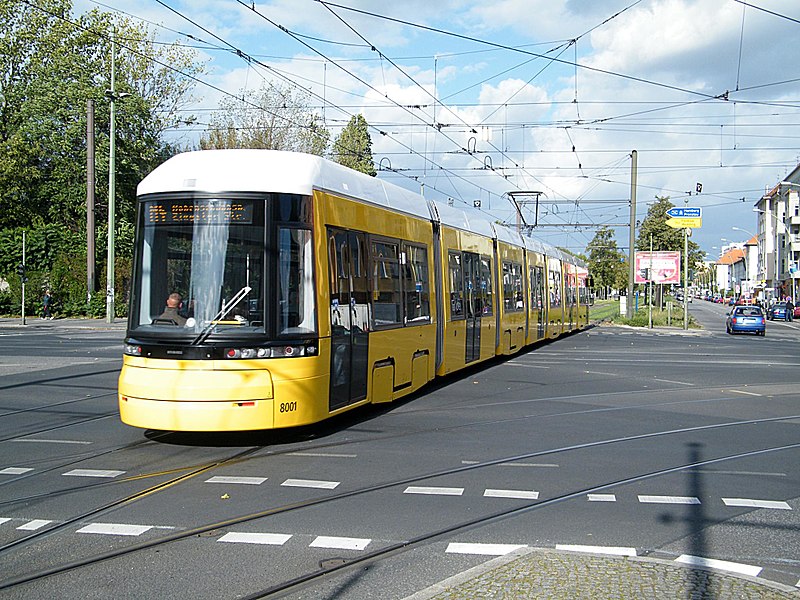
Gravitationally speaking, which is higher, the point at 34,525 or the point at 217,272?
the point at 217,272

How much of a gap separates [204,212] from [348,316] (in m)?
2.20

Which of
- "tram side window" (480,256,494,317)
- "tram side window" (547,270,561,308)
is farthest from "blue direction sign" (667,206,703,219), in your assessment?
"tram side window" (480,256,494,317)

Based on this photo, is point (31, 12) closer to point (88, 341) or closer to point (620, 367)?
point (88, 341)

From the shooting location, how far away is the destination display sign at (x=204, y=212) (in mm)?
9594

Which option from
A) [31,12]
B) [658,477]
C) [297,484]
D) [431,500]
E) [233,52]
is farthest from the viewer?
[31,12]

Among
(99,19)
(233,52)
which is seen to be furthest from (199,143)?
(233,52)

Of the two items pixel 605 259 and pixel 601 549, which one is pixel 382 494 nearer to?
pixel 601 549

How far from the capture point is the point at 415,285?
545 inches

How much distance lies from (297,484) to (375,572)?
2620 mm

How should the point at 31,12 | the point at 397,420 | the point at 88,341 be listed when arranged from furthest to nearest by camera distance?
Answer: 1. the point at 31,12
2. the point at 88,341
3. the point at 397,420

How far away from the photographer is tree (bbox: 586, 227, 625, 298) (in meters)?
91.9

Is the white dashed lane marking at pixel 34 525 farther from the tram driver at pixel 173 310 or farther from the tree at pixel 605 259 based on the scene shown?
the tree at pixel 605 259

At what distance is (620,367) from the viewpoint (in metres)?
21.4

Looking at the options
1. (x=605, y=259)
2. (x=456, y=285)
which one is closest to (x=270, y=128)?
(x=456, y=285)
